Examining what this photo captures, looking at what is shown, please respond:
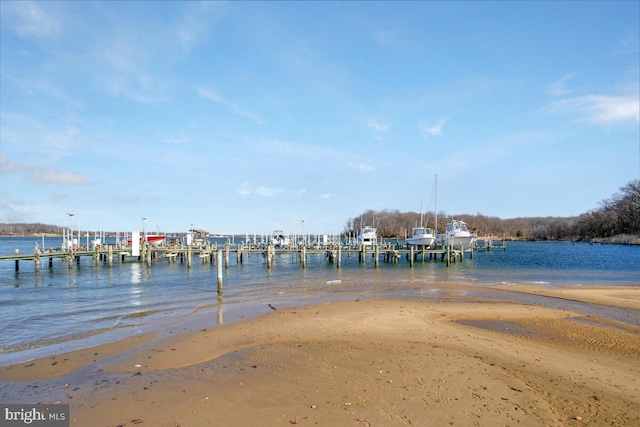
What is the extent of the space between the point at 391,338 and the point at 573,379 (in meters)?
4.82

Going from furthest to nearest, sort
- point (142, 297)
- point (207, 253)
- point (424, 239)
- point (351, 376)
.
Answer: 1. point (424, 239)
2. point (207, 253)
3. point (142, 297)
4. point (351, 376)

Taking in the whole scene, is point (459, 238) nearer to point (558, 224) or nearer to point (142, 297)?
point (142, 297)

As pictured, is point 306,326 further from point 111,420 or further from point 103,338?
point 111,420

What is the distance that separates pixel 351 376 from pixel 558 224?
550ft

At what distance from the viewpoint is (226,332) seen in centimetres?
1338

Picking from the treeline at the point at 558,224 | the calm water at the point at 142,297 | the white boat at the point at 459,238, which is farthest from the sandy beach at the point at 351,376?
the treeline at the point at 558,224

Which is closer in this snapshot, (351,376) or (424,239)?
(351,376)

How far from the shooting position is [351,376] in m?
8.62

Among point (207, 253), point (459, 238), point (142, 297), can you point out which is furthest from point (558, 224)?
point (142, 297)

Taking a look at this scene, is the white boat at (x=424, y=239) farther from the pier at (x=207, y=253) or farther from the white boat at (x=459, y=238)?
the pier at (x=207, y=253)

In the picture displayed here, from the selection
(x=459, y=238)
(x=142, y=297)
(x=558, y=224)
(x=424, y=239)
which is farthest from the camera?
(x=558, y=224)

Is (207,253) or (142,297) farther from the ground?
(207,253)

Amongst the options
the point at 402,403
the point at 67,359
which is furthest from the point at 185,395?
the point at 67,359

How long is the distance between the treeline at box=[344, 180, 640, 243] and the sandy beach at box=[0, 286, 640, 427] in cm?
7270
